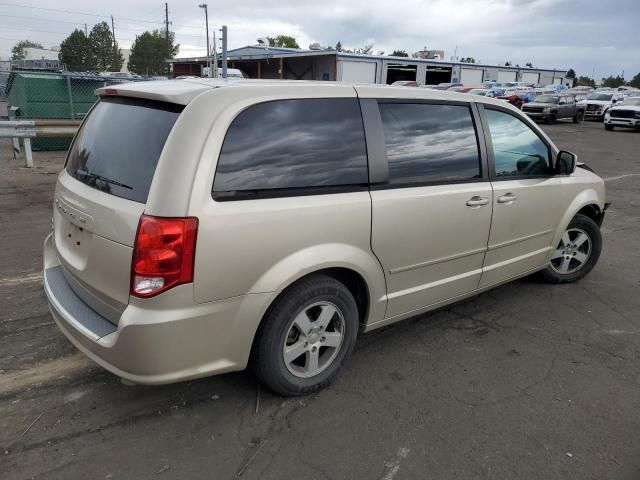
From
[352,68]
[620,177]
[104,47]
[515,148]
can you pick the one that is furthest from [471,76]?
[104,47]

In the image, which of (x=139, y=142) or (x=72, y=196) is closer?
(x=139, y=142)

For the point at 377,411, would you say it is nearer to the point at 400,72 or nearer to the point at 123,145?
the point at 123,145

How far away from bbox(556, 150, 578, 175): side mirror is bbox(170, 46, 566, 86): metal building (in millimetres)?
32146

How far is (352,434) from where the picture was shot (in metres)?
2.74

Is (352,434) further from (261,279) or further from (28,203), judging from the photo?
(28,203)

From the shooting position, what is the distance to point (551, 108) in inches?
1123

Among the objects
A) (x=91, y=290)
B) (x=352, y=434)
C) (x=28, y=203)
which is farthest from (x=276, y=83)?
(x=28, y=203)

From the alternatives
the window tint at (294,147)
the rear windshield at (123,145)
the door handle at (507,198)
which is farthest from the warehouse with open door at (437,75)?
the rear windshield at (123,145)

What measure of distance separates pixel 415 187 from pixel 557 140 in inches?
792

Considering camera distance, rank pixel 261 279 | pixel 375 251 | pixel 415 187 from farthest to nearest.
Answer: pixel 415 187 < pixel 375 251 < pixel 261 279

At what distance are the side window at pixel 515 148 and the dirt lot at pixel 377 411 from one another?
1.20 m

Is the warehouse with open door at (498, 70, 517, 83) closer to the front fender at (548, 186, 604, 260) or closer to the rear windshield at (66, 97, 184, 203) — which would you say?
the front fender at (548, 186, 604, 260)

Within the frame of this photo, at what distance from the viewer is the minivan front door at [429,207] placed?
3.19 metres

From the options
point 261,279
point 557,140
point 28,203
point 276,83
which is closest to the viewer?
point 261,279
